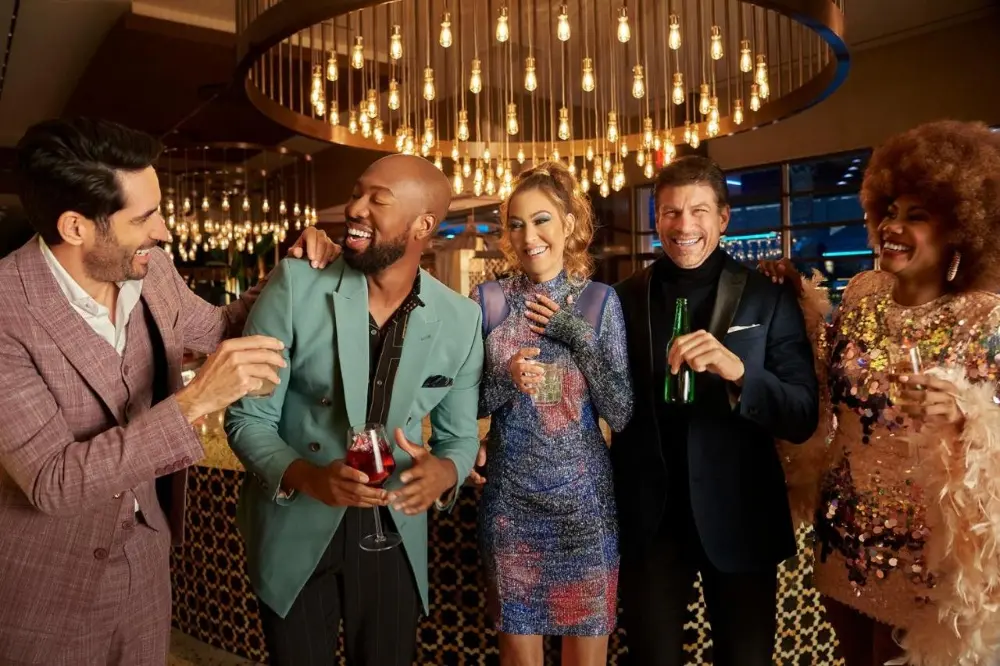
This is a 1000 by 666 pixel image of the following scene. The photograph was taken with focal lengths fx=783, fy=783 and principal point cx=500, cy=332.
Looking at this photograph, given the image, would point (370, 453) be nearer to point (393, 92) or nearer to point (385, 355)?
point (385, 355)

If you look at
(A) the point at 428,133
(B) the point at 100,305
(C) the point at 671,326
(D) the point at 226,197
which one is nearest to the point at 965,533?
(C) the point at 671,326

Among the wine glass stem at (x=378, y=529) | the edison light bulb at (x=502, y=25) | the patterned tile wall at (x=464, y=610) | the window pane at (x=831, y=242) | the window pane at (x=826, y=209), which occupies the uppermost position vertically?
the edison light bulb at (x=502, y=25)

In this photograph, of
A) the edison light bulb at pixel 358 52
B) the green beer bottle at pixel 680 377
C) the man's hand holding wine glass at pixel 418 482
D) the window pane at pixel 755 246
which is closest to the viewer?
the man's hand holding wine glass at pixel 418 482

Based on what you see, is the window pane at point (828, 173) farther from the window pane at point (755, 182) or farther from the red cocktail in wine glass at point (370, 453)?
the red cocktail in wine glass at point (370, 453)

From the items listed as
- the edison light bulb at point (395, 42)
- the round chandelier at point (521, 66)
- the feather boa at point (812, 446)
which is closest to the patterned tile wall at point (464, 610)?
the feather boa at point (812, 446)

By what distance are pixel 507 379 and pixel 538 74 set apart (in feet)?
22.0

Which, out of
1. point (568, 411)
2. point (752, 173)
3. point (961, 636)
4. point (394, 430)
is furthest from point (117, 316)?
point (752, 173)

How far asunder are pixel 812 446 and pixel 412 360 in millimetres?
1226

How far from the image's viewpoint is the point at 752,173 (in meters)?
10.4

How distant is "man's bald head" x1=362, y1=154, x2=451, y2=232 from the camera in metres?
1.96

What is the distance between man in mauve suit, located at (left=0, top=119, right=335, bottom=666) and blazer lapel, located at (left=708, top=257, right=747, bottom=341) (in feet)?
3.76

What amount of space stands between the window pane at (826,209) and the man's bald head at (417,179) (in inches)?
341

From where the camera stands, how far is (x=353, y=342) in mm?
1857

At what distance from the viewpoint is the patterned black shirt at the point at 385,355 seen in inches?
74.4
